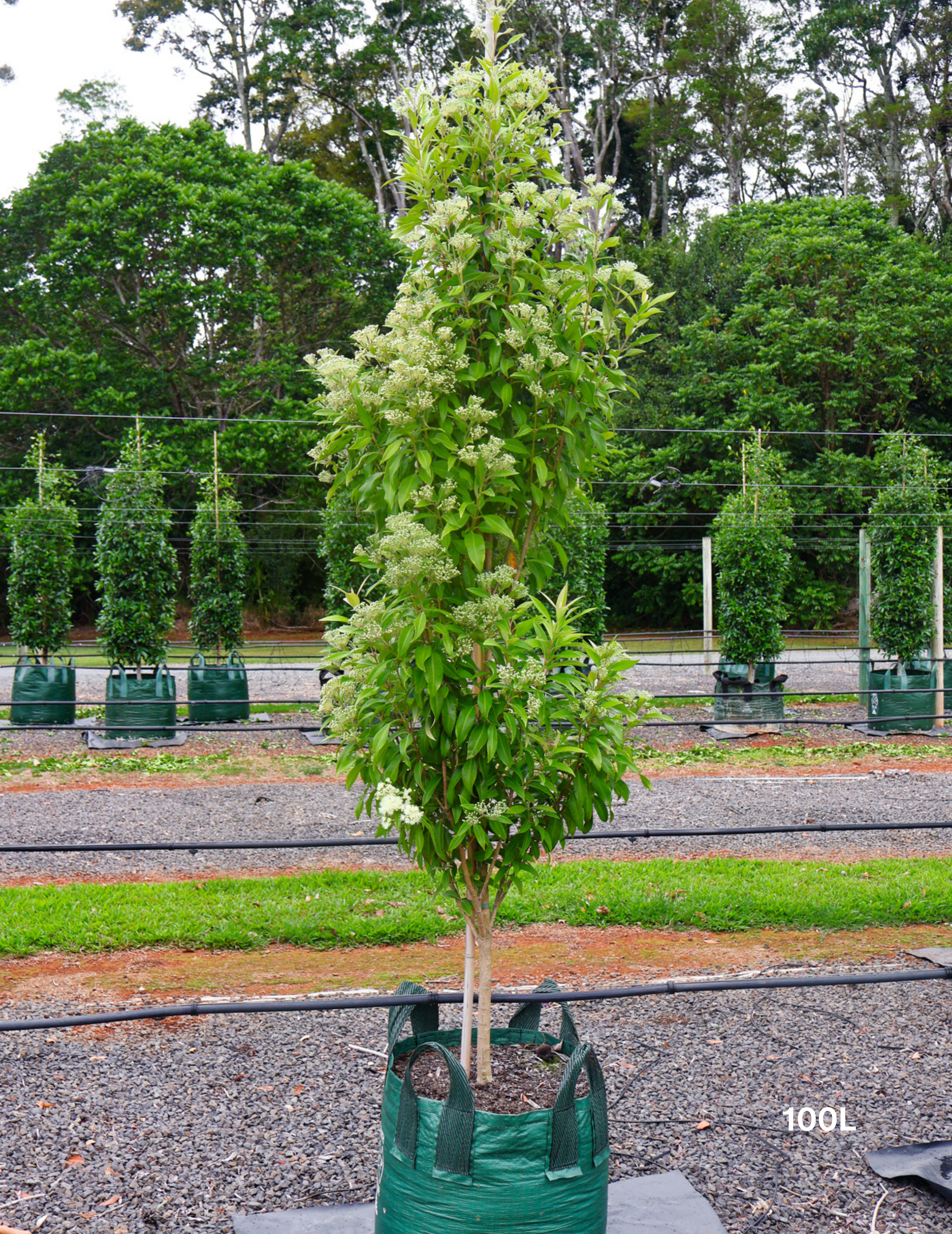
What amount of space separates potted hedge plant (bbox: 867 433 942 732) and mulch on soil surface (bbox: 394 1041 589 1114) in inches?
507

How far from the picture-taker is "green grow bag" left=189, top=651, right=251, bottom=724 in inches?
595

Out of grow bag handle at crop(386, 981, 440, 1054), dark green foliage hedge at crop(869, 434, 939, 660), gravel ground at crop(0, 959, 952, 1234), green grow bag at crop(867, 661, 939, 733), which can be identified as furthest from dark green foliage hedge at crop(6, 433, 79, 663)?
grow bag handle at crop(386, 981, 440, 1054)

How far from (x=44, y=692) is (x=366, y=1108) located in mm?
11987

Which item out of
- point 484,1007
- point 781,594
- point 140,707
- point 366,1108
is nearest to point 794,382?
point 781,594

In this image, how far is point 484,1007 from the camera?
9.52 ft

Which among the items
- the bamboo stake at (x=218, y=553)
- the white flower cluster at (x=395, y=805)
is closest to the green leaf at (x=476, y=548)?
the white flower cluster at (x=395, y=805)

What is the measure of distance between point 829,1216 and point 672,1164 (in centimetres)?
55

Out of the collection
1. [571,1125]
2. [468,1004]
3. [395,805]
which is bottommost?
[571,1125]

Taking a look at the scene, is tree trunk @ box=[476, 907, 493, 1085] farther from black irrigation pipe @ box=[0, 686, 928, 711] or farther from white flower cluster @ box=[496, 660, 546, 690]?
black irrigation pipe @ box=[0, 686, 928, 711]

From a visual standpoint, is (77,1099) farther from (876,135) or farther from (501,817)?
(876,135)

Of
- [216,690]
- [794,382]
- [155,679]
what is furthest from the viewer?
[794,382]

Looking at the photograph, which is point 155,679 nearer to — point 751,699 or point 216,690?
point 216,690

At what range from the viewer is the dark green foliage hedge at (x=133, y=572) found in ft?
46.5

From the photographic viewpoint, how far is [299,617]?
1251 inches
